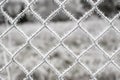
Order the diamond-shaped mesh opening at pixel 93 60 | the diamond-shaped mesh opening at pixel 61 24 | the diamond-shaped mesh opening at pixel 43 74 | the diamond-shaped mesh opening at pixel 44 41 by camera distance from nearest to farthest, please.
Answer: the diamond-shaped mesh opening at pixel 43 74
the diamond-shaped mesh opening at pixel 93 60
the diamond-shaped mesh opening at pixel 44 41
the diamond-shaped mesh opening at pixel 61 24

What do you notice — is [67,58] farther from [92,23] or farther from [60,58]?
[92,23]

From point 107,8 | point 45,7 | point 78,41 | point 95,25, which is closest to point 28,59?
point 78,41

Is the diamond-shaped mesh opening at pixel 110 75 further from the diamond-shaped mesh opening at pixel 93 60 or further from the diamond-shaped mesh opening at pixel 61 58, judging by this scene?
the diamond-shaped mesh opening at pixel 61 58

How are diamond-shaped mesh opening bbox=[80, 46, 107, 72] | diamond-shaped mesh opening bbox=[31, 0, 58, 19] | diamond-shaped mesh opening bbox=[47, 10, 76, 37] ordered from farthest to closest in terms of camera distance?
diamond-shaped mesh opening bbox=[31, 0, 58, 19] < diamond-shaped mesh opening bbox=[47, 10, 76, 37] < diamond-shaped mesh opening bbox=[80, 46, 107, 72]

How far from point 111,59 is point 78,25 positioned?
0.19 meters

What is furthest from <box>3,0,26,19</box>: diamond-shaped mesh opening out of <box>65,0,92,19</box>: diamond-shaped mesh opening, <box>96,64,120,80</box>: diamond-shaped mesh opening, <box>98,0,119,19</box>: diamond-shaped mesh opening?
<box>96,64,120,80</box>: diamond-shaped mesh opening

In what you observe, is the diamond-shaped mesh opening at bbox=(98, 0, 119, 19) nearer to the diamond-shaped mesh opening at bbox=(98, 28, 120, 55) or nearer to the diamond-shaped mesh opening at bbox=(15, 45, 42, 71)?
the diamond-shaped mesh opening at bbox=(98, 28, 120, 55)

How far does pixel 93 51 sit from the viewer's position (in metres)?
2.83

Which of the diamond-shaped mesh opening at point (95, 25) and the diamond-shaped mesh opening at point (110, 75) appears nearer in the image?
the diamond-shaped mesh opening at point (110, 75)

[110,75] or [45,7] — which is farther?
[45,7]

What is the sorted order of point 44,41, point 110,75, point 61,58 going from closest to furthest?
point 110,75 < point 61,58 < point 44,41

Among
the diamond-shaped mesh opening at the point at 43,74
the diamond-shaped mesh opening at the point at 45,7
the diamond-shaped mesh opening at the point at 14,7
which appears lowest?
the diamond-shaped mesh opening at the point at 43,74

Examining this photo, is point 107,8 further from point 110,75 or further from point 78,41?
point 110,75

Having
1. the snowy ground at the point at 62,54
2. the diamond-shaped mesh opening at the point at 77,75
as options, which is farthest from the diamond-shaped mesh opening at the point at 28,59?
the diamond-shaped mesh opening at the point at 77,75
